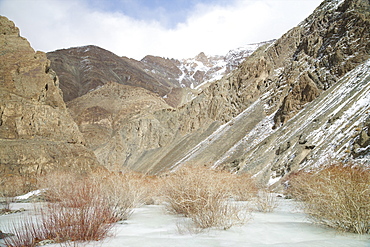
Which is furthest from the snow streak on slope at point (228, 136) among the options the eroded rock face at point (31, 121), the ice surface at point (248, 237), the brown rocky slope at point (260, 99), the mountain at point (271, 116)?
the ice surface at point (248, 237)

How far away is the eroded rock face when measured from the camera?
2827cm

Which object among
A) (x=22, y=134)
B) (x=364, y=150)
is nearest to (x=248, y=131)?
(x=364, y=150)

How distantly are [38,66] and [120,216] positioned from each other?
39.1 meters

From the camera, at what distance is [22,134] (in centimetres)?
3141

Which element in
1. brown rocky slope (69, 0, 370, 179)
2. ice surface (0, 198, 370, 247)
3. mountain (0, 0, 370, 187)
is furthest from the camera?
brown rocky slope (69, 0, 370, 179)

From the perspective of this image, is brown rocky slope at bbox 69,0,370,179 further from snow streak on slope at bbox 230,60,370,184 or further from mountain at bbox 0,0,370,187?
snow streak on slope at bbox 230,60,370,184

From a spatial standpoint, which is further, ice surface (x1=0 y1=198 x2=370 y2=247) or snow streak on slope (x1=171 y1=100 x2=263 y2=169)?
snow streak on slope (x1=171 y1=100 x2=263 y2=169)

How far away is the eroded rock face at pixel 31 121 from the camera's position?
28.3 metres

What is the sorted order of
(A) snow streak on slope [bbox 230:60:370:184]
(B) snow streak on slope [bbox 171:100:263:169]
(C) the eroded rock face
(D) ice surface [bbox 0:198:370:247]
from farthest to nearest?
(B) snow streak on slope [bbox 171:100:263:169]
(C) the eroded rock face
(A) snow streak on slope [bbox 230:60:370:184]
(D) ice surface [bbox 0:198:370:247]

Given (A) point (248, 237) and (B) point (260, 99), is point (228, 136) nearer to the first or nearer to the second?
(B) point (260, 99)

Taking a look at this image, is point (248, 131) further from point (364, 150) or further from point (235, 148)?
point (364, 150)

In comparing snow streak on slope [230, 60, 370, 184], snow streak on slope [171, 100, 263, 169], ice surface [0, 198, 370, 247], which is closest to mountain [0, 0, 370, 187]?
snow streak on slope [230, 60, 370, 184]

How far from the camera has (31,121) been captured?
32906mm

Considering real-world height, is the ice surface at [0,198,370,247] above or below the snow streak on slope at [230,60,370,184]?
below
